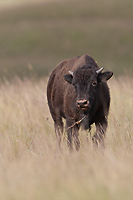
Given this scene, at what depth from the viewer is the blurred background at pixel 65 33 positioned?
4059 centimetres

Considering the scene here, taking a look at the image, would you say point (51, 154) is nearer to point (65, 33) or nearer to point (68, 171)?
point (68, 171)

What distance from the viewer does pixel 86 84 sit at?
22.2ft

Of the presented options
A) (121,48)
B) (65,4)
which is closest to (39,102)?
(121,48)

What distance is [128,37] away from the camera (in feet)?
143

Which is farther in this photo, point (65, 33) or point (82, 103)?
point (65, 33)

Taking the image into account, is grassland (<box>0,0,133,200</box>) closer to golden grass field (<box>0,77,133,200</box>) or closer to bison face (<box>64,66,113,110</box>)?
golden grass field (<box>0,77,133,200</box>)

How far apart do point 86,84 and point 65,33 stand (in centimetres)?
3959

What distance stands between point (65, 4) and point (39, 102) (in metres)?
44.1

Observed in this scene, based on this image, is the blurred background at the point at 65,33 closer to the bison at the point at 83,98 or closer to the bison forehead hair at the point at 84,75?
the bison at the point at 83,98

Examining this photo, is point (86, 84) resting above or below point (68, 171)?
above

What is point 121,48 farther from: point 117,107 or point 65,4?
point 117,107

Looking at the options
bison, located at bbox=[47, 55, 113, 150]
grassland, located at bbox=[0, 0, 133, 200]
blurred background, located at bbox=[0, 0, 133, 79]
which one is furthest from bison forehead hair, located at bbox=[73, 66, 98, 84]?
blurred background, located at bbox=[0, 0, 133, 79]

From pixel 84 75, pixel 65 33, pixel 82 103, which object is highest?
pixel 84 75

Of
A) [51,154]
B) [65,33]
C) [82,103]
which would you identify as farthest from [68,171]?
[65,33]
